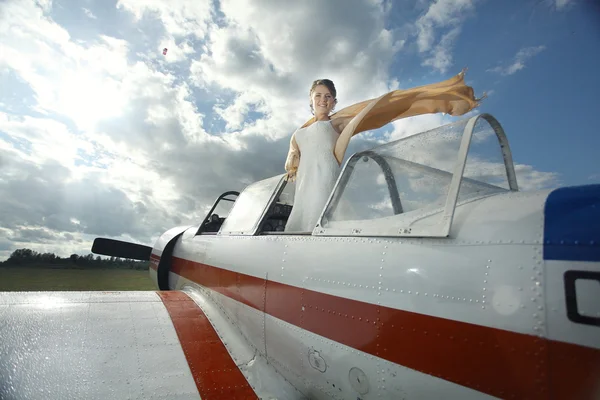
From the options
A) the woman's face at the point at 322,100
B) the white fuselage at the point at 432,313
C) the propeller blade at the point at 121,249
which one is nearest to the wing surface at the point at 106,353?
the white fuselage at the point at 432,313

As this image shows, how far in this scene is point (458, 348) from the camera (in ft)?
4.20

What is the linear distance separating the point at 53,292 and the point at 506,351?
14.0 ft

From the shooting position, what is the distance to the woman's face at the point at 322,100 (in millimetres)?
3438

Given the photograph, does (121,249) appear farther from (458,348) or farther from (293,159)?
(458,348)

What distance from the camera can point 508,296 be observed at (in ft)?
3.88

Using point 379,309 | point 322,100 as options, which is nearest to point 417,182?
point 379,309

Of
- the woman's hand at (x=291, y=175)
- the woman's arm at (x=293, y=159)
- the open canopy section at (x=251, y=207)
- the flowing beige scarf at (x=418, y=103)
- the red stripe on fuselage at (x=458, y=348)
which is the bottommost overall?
the red stripe on fuselage at (x=458, y=348)

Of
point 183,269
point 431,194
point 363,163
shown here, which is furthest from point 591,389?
point 183,269

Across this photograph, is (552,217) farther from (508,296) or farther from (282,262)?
(282,262)

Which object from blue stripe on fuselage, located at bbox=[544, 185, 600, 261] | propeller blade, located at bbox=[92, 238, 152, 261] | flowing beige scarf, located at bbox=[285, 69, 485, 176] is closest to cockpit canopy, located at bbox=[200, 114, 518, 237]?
blue stripe on fuselage, located at bbox=[544, 185, 600, 261]

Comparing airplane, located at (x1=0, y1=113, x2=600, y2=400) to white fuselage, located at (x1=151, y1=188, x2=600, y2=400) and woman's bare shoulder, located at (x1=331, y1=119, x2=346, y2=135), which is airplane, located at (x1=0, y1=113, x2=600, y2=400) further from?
woman's bare shoulder, located at (x1=331, y1=119, x2=346, y2=135)

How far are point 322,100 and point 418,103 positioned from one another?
108 cm

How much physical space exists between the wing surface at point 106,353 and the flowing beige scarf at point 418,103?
2275mm

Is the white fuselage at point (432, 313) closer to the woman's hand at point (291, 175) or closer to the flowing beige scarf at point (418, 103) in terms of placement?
the woman's hand at point (291, 175)
